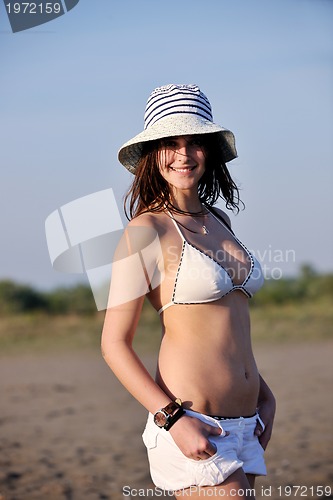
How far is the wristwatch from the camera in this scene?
262cm

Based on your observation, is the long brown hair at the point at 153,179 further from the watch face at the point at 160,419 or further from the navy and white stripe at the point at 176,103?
the watch face at the point at 160,419

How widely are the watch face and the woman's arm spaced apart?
0.43m

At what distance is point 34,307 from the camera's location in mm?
16750

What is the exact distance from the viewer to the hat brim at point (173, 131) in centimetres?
287

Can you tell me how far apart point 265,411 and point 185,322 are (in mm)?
540

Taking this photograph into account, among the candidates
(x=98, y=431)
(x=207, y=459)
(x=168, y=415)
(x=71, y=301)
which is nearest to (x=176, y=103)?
(x=168, y=415)

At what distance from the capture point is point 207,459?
8.59ft

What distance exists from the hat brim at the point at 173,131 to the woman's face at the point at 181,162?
0.20 ft

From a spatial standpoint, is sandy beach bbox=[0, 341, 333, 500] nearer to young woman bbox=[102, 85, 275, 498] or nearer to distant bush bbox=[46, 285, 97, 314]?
young woman bbox=[102, 85, 275, 498]

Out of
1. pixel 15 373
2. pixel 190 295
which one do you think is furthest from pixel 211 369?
pixel 15 373

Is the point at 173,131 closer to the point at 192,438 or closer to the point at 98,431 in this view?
the point at 192,438

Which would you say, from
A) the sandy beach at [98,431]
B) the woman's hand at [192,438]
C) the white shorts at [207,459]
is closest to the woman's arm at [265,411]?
the white shorts at [207,459]

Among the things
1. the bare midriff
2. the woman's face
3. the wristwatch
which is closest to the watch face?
the wristwatch

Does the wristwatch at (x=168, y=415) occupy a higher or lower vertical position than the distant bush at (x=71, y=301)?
higher
